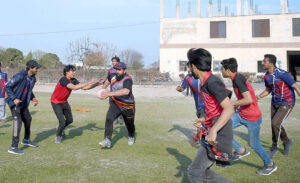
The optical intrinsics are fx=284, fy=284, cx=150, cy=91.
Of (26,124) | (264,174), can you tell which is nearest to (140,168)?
(264,174)

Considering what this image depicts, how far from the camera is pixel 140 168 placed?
4.94 m

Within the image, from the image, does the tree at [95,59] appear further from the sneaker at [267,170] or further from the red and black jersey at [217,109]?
the red and black jersey at [217,109]

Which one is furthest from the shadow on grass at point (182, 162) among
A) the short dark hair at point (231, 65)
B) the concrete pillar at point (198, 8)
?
the concrete pillar at point (198, 8)

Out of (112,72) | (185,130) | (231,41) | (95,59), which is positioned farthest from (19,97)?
(95,59)

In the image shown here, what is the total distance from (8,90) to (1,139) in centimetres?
198

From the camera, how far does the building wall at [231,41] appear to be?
39656mm

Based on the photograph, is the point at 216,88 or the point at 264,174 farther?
the point at 264,174

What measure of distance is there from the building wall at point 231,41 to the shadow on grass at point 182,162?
37499mm

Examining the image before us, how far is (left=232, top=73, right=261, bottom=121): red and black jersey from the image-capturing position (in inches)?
175

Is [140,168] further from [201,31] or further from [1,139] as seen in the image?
[201,31]

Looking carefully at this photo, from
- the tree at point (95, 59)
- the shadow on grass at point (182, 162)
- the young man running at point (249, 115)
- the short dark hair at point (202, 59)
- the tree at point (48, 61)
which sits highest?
the tree at point (48, 61)

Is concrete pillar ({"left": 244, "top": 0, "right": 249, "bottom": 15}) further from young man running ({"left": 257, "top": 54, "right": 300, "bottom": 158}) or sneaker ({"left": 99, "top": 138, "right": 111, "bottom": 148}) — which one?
sneaker ({"left": 99, "top": 138, "right": 111, "bottom": 148})

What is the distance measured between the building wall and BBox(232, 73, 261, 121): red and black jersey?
1503 inches

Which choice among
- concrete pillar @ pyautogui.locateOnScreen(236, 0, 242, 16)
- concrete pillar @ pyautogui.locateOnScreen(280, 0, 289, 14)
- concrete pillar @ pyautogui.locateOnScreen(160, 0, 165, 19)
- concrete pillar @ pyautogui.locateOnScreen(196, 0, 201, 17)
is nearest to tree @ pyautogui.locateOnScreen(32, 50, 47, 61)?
concrete pillar @ pyautogui.locateOnScreen(160, 0, 165, 19)
